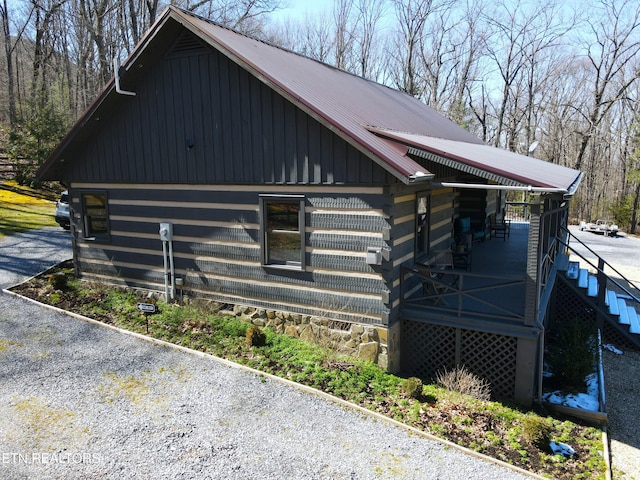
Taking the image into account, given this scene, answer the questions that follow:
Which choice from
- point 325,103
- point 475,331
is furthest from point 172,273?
point 475,331

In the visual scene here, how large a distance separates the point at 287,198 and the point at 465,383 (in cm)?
456

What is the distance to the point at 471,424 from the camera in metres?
7.16

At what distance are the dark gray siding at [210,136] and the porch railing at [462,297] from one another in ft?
6.88

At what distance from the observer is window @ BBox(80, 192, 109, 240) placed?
11348 millimetres

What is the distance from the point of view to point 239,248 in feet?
31.4

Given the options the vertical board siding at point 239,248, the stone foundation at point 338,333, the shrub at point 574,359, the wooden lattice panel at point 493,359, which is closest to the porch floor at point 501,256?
the shrub at point 574,359

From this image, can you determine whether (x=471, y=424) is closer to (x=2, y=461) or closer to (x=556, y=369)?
(x=556, y=369)

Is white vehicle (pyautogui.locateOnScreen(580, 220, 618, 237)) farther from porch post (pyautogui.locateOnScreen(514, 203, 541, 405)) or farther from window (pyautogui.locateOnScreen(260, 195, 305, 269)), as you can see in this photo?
window (pyautogui.locateOnScreen(260, 195, 305, 269))

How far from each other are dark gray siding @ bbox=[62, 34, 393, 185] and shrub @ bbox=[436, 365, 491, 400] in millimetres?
3660

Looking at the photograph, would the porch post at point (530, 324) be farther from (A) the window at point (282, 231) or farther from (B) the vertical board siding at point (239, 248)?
(A) the window at point (282, 231)

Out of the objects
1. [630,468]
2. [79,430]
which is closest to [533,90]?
[630,468]

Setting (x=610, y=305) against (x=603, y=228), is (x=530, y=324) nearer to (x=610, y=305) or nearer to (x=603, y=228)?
(x=610, y=305)

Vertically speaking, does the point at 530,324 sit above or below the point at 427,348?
above

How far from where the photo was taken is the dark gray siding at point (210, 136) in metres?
8.34
